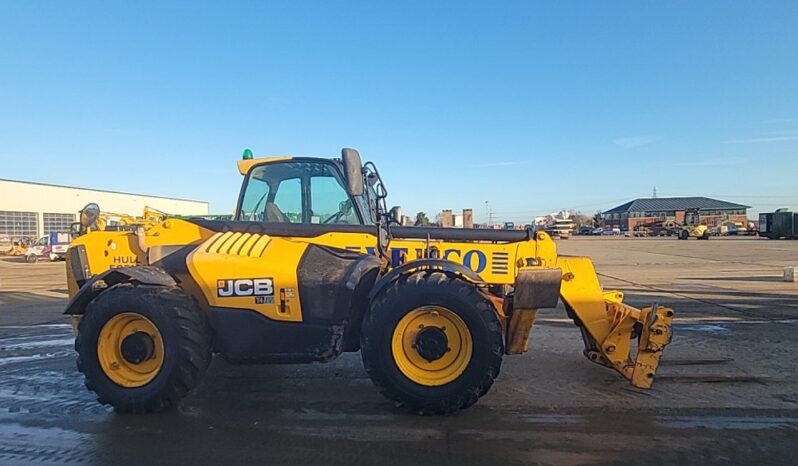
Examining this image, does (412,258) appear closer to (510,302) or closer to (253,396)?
(510,302)

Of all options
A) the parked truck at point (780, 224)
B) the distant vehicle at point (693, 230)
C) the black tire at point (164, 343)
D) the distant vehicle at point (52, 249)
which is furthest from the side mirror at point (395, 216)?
the parked truck at point (780, 224)

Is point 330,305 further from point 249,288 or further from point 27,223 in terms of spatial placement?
point 27,223

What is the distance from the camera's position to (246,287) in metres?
4.51

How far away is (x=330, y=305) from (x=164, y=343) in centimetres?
141

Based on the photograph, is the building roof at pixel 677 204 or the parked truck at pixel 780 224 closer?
the parked truck at pixel 780 224

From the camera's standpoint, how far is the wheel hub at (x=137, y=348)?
14.7ft

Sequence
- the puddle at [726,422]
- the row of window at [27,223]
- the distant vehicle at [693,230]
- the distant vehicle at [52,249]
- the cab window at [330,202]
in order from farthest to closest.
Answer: the distant vehicle at [693,230]
the row of window at [27,223]
the distant vehicle at [52,249]
the cab window at [330,202]
the puddle at [726,422]

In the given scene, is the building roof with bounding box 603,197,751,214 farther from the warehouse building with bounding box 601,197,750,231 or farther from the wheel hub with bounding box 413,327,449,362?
the wheel hub with bounding box 413,327,449,362

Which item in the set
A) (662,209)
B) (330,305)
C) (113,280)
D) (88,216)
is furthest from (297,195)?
(662,209)

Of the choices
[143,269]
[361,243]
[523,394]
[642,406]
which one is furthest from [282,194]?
[642,406]

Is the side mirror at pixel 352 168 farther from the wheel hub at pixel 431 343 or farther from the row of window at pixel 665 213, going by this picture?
the row of window at pixel 665 213

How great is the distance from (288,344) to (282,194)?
1588mm

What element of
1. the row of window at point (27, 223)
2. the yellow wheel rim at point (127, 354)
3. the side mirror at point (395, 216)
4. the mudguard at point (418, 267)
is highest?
the row of window at point (27, 223)

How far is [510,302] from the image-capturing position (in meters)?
4.78
